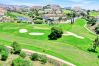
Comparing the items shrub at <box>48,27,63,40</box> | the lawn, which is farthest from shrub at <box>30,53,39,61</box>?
shrub at <box>48,27,63,40</box>

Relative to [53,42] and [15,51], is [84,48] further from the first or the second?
[15,51]

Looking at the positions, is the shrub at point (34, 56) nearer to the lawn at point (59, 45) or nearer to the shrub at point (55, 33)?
the lawn at point (59, 45)

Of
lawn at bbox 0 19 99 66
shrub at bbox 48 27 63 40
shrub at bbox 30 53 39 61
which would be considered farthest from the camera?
shrub at bbox 48 27 63 40

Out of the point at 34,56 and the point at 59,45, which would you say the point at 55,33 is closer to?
the point at 59,45

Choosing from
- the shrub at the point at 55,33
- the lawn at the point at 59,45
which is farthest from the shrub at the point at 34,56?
the shrub at the point at 55,33

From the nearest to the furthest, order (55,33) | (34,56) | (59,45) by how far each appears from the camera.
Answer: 1. (34,56)
2. (59,45)
3. (55,33)

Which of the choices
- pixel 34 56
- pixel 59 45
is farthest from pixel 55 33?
pixel 34 56

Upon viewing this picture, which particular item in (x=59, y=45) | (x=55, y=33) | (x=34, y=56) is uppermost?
(x=55, y=33)

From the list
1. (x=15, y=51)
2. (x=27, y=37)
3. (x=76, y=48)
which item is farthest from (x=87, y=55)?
(x=27, y=37)

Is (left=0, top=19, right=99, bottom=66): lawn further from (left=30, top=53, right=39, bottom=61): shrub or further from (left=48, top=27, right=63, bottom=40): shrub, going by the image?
(left=30, top=53, right=39, bottom=61): shrub
